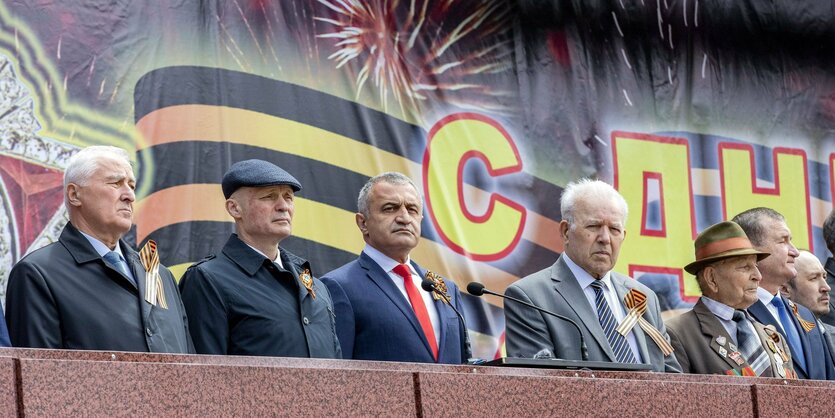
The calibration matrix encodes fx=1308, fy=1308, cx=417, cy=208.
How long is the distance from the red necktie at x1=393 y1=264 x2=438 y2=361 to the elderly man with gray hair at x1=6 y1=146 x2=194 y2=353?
724 millimetres

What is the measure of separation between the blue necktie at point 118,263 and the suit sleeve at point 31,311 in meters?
0.23

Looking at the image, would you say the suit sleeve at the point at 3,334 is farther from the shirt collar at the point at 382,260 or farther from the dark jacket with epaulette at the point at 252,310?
the shirt collar at the point at 382,260

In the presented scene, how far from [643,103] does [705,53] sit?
45 cm

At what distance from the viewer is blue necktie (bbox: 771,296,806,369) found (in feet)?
14.6

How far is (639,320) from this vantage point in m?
3.90

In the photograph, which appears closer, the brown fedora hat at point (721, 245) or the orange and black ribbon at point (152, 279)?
the orange and black ribbon at point (152, 279)

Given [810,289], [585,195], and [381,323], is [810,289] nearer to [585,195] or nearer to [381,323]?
[585,195]

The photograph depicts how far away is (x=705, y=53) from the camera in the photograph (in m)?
6.23

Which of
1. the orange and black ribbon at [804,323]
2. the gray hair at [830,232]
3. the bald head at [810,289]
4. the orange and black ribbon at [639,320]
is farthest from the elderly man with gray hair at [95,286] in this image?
the gray hair at [830,232]

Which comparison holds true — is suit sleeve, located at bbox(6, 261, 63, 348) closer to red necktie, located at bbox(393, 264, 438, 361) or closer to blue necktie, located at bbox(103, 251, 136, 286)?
blue necktie, located at bbox(103, 251, 136, 286)

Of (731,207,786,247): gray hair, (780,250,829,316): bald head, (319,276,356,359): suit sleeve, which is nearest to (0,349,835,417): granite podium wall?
(319,276,356,359): suit sleeve

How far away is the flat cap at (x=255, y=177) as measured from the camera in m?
3.69

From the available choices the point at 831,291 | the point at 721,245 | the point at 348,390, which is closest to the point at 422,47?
the point at 721,245

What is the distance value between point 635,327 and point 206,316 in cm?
128
